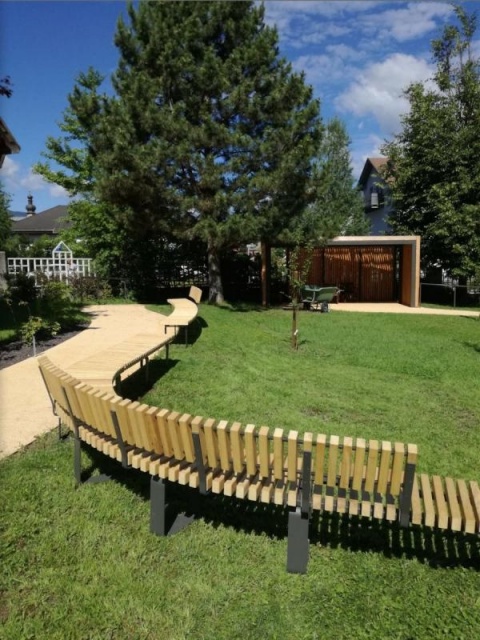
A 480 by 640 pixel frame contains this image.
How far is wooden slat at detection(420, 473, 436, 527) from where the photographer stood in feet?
9.32

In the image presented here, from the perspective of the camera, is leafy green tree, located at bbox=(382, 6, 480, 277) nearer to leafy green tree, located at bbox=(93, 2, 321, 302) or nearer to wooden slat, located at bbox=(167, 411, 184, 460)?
leafy green tree, located at bbox=(93, 2, 321, 302)

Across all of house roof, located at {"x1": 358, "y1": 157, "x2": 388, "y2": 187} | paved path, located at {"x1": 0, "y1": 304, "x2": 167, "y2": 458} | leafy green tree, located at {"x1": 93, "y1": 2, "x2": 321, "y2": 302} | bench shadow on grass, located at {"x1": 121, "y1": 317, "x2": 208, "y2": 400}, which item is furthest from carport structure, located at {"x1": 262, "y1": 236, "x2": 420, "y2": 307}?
house roof, located at {"x1": 358, "y1": 157, "x2": 388, "y2": 187}

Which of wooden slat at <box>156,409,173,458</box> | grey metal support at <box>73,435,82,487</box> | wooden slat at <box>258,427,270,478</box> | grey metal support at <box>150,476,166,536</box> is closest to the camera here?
wooden slat at <box>258,427,270,478</box>

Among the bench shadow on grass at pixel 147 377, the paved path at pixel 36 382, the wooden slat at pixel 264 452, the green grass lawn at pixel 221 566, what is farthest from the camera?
the bench shadow on grass at pixel 147 377

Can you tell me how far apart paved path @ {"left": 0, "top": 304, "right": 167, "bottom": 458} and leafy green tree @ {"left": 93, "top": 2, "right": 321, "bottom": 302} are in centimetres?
435

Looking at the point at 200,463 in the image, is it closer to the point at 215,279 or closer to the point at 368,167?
the point at 215,279

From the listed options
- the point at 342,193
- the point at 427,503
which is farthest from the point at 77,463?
the point at 342,193

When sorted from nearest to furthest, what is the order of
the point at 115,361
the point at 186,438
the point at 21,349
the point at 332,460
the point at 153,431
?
1. the point at 332,460
2. the point at 186,438
3. the point at 153,431
4. the point at 115,361
5. the point at 21,349

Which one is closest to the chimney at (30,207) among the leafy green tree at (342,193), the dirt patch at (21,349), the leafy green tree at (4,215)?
the leafy green tree at (4,215)

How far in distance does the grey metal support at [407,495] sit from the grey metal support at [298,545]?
0.59 meters

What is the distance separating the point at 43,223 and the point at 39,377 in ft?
168

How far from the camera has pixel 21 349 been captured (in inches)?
363

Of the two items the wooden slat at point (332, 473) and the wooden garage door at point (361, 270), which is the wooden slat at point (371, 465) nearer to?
the wooden slat at point (332, 473)

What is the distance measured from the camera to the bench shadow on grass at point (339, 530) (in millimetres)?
3232
